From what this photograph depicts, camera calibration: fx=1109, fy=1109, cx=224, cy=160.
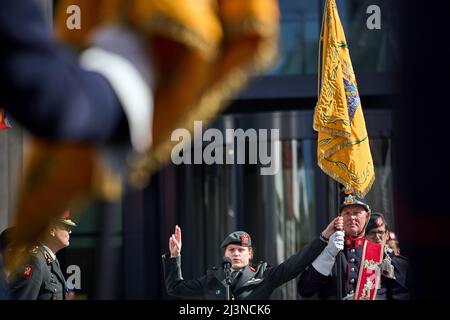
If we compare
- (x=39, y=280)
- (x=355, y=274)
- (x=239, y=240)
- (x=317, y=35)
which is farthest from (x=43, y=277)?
(x=317, y=35)

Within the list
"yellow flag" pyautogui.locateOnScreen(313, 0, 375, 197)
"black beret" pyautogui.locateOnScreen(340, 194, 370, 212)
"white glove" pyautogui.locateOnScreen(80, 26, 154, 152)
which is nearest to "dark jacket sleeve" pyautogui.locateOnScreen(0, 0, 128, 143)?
"white glove" pyautogui.locateOnScreen(80, 26, 154, 152)

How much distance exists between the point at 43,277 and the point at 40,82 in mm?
6131

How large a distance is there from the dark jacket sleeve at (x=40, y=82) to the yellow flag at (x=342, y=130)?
23.8ft

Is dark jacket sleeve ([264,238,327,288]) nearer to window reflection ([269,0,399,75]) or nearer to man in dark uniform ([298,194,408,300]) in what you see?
man in dark uniform ([298,194,408,300])

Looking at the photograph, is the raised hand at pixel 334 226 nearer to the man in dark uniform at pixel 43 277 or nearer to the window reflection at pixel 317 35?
the man in dark uniform at pixel 43 277

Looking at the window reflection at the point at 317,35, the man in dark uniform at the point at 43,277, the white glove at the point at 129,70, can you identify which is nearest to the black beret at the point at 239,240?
the man in dark uniform at the point at 43,277

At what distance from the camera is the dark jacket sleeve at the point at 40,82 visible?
1001 mm

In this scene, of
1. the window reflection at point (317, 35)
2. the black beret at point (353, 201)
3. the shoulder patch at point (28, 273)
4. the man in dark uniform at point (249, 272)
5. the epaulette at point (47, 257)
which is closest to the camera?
the shoulder patch at point (28, 273)

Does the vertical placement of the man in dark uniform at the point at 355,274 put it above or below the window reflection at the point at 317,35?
below

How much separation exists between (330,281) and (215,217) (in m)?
3.56

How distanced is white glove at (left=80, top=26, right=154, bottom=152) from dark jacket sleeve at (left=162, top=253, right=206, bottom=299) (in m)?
7.19

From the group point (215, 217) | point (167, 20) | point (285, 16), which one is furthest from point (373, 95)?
point (167, 20)

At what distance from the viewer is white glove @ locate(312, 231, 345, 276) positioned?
25.4 ft
